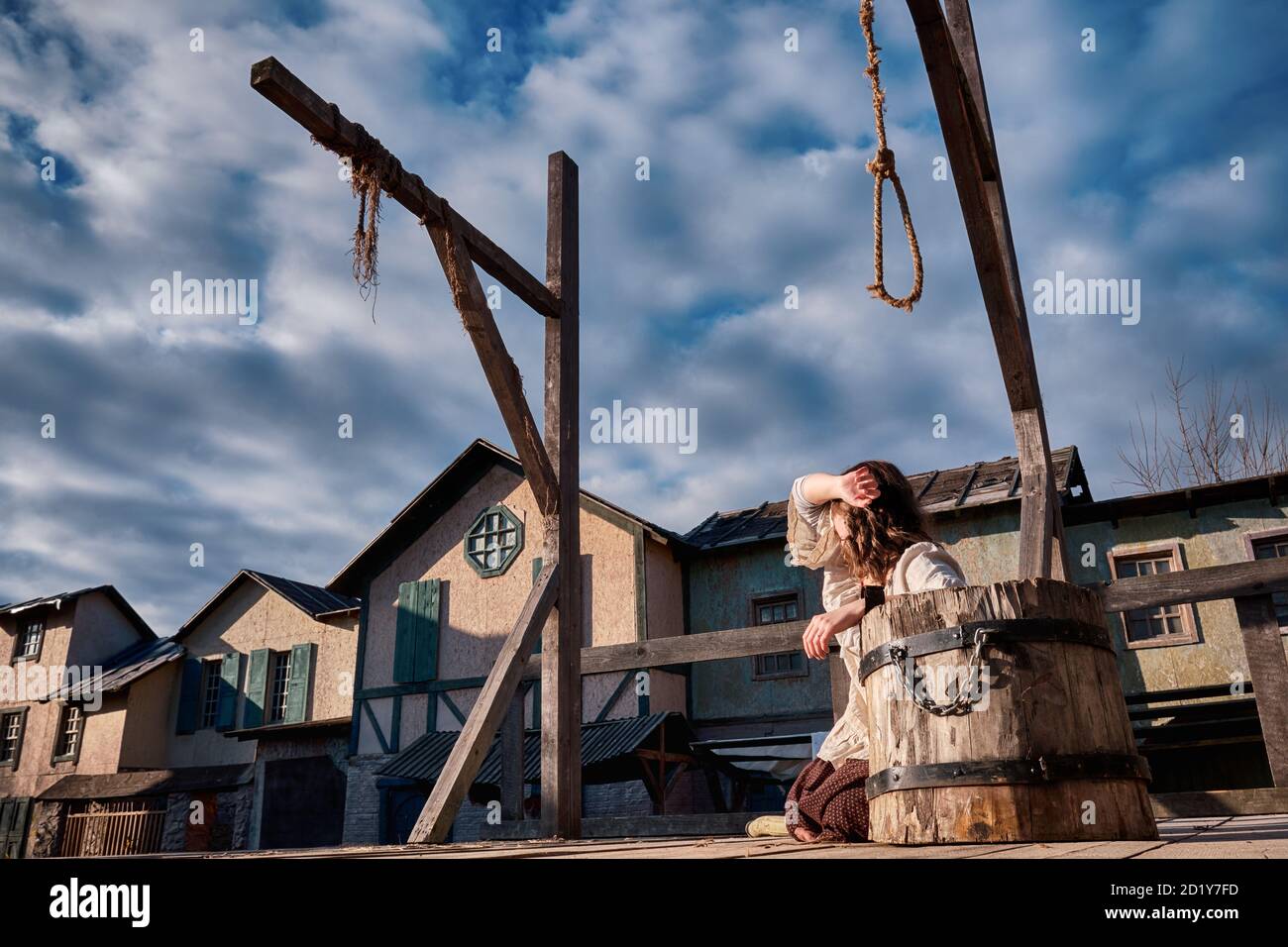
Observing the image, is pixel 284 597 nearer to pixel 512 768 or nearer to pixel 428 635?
pixel 428 635

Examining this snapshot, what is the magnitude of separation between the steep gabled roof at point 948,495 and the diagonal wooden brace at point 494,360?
36.7ft

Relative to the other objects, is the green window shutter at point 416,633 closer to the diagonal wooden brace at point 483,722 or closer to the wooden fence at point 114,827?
the wooden fence at point 114,827

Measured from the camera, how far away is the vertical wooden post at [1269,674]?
398 cm

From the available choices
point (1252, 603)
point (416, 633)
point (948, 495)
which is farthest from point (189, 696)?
point (1252, 603)

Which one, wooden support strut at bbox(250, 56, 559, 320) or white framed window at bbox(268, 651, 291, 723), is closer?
wooden support strut at bbox(250, 56, 559, 320)

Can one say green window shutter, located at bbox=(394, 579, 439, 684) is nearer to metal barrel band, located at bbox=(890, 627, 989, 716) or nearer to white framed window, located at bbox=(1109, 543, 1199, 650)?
white framed window, located at bbox=(1109, 543, 1199, 650)

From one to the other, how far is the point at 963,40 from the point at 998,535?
38.2 ft

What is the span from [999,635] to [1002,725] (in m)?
0.24

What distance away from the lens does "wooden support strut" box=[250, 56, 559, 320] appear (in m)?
3.58

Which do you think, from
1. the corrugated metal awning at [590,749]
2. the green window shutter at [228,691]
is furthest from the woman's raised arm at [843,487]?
the green window shutter at [228,691]

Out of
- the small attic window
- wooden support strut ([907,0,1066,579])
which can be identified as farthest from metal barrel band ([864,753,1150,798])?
the small attic window

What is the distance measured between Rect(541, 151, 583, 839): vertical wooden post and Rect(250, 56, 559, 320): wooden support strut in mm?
203
